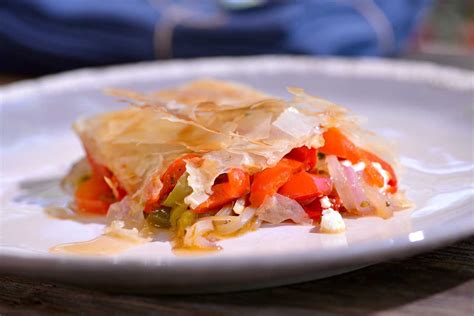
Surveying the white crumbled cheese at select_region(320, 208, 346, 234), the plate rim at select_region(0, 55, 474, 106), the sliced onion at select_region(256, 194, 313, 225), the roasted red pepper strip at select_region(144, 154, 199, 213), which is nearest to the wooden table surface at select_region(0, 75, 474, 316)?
the white crumbled cheese at select_region(320, 208, 346, 234)

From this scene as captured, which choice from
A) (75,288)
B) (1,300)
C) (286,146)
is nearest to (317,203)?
(286,146)

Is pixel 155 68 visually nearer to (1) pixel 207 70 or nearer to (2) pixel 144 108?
(1) pixel 207 70

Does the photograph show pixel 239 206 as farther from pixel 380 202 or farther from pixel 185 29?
pixel 185 29

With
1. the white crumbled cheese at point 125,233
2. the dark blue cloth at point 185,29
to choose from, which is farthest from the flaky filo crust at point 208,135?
the dark blue cloth at point 185,29

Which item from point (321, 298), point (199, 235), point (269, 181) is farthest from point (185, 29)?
point (321, 298)

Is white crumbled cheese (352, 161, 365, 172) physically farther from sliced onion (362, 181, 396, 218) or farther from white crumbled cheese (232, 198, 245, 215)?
white crumbled cheese (232, 198, 245, 215)

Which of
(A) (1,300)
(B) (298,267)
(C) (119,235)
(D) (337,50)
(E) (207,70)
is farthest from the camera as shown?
(D) (337,50)

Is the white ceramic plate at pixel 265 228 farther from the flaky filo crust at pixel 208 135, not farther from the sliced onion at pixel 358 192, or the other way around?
the flaky filo crust at pixel 208 135
